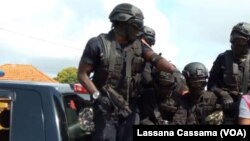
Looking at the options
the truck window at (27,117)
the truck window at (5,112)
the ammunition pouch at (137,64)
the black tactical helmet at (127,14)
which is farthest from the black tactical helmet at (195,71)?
the truck window at (5,112)

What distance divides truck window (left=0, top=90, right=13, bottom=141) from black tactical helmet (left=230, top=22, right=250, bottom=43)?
201 cm

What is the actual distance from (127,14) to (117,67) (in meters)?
0.42

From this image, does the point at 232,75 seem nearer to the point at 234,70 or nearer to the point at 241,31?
the point at 234,70

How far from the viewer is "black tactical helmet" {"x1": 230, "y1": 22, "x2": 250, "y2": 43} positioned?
4.32 meters

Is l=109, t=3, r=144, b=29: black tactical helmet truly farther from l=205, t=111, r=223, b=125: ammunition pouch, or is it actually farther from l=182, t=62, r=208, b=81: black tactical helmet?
l=205, t=111, r=223, b=125: ammunition pouch

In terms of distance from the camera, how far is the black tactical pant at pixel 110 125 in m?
3.63

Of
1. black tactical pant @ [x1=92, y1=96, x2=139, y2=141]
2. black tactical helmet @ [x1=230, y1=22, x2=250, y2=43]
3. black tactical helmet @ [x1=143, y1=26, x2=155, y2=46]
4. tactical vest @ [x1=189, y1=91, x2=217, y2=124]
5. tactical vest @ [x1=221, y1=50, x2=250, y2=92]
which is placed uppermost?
black tactical helmet @ [x1=143, y1=26, x2=155, y2=46]

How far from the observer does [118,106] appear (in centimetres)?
370

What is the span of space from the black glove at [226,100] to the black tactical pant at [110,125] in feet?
2.66

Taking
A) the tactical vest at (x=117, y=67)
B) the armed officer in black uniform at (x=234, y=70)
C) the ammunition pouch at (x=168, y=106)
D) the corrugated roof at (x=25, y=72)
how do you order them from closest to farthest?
the tactical vest at (x=117, y=67) < the ammunition pouch at (x=168, y=106) < the armed officer in black uniform at (x=234, y=70) < the corrugated roof at (x=25, y=72)

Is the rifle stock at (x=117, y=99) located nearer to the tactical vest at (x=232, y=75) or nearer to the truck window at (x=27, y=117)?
the truck window at (x=27, y=117)

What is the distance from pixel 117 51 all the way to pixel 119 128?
0.59m

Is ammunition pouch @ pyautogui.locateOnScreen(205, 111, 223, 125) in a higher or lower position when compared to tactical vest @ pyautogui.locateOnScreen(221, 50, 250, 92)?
lower

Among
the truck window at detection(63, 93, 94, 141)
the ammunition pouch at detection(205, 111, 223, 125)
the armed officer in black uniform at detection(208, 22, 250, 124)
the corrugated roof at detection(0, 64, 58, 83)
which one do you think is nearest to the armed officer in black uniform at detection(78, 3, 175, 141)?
the truck window at detection(63, 93, 94, 141)
